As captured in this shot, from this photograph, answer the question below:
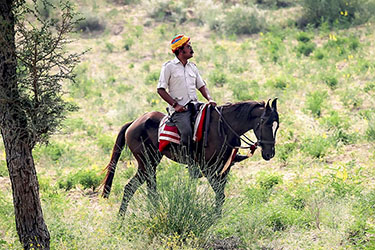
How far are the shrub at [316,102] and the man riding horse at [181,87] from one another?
501cm

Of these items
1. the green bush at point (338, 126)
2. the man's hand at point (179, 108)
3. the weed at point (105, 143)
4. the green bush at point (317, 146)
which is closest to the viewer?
the man's hand at point (179, 108)

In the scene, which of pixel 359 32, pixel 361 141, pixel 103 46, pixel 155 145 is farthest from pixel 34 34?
pixel 103 46

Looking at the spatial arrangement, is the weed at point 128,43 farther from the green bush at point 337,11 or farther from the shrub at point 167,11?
the green bush at point 337,11

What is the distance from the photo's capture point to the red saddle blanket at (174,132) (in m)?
6.83

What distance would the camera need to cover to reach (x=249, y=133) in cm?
1100

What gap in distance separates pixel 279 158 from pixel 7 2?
620 centimetres

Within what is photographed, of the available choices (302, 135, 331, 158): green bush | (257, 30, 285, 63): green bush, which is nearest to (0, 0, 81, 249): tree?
(302, 135, 331, 158): green bush

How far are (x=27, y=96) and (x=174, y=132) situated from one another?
7.40 ft

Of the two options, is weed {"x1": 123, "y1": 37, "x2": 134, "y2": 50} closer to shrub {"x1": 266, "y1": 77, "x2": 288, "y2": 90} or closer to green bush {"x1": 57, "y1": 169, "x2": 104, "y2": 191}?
shrub {"x1": 266, "y1": 77, "x2": 288, "y2": 90}

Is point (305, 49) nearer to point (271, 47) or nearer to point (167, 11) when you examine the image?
point (271, 47)

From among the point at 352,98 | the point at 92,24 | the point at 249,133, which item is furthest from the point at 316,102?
the point at 92,24

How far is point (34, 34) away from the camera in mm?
5133

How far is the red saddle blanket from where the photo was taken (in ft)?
22.4

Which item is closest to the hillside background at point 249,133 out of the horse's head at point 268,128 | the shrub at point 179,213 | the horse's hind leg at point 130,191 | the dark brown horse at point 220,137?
the shrub at point 179,213
